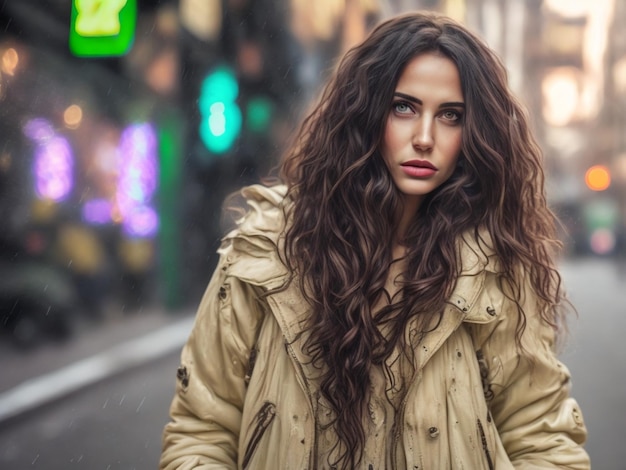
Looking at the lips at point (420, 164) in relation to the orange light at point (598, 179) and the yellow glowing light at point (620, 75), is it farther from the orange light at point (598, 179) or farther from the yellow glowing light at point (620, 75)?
the yellow glowing light at point (620, 75)

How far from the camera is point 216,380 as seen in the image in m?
2.33

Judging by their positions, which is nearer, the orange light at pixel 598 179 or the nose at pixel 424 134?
the nose at pixel 424 134

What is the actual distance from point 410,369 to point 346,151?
2.25 ft

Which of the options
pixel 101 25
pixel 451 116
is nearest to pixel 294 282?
pixel 451 116

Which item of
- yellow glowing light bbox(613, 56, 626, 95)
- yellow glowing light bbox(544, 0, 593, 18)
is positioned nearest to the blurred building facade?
yellow glowing light bbox(613, 56, 626, 95)

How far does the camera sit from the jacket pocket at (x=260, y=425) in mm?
2217

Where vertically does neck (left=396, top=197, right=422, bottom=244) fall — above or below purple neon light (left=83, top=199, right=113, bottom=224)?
above

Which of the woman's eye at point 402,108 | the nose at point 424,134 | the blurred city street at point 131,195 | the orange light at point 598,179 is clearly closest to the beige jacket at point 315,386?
the nose at point 424,134

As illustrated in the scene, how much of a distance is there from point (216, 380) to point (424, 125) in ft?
3.23

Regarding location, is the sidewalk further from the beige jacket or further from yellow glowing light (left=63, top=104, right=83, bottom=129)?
the beige jacket

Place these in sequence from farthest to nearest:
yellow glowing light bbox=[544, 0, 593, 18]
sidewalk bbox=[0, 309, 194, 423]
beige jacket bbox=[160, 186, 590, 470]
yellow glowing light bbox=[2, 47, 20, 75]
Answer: yellow glowing light bbox=[544, 0, 593, 18], yellow glowing light bbox=[2, 47, 20, 75], sidewalk bbox=[0, 309, 194, 423], beige jacket bbox=[160, 186, 590, 470]

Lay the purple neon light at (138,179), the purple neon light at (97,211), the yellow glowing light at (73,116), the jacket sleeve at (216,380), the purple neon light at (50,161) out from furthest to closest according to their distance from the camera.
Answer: the purple neon light at (138,179)
the purple neon light at (97,211)
the yellow glowing light at (73,116)
the purple neon light at (50,161)
the jacket sleeve at (216,380)

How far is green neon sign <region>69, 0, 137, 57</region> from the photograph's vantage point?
7.30 meters

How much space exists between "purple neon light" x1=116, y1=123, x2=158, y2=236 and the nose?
481 inches
